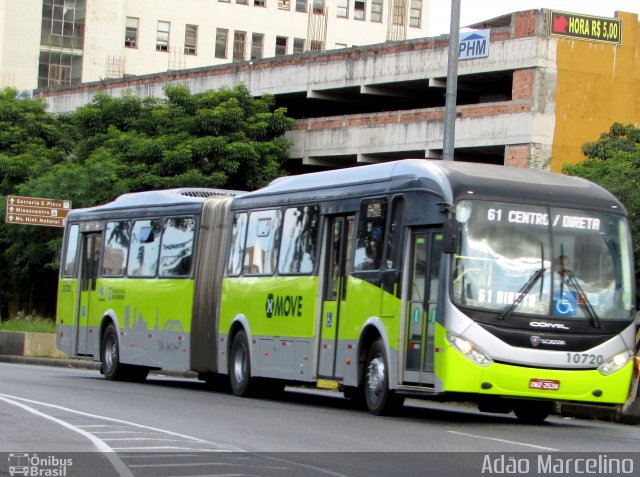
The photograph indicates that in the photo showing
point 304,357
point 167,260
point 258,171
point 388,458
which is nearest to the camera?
point 388,458

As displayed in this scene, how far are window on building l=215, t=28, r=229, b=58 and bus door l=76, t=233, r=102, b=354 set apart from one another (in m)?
59.5

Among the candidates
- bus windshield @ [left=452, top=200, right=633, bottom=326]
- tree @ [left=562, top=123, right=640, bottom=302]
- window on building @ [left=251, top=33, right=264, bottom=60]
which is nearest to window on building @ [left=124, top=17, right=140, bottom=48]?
window on building @ [left=251, top=33, right=264, bottom=60]

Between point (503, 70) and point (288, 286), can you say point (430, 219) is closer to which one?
point (288, 286)

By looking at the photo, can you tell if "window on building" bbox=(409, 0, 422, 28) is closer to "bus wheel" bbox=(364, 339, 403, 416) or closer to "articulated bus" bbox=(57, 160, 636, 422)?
"articulated bus" bbox=(57, 160, 636, 422)

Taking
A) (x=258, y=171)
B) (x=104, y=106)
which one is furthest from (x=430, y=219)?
(x=104, y=106)

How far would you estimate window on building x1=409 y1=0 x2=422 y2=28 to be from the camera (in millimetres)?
93688

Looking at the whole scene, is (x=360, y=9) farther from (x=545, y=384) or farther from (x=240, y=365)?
(x=545, y=384)

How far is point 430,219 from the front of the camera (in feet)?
58.0

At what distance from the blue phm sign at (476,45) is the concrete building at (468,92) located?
0.25 metres

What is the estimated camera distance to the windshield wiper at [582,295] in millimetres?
17422

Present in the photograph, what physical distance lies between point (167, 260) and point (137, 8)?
6218 cm

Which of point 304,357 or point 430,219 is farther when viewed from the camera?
point 304,357

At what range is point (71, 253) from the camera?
98.6 feet
